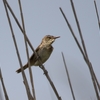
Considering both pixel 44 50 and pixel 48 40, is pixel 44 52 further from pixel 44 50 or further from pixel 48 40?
pixel 48 40

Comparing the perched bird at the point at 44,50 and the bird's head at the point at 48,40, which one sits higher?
the bird's head at the point at 48,40

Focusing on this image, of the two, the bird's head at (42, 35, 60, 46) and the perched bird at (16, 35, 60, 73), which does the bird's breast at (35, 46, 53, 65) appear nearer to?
the perched bird at (16, 35, 60, 73)

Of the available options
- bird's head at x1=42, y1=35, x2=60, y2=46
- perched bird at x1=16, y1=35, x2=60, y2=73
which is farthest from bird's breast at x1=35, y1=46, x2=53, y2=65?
bird's head at x1=42, y1=35, x2=60, y2=46

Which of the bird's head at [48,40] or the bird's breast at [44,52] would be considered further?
the bird's head at [48,40]

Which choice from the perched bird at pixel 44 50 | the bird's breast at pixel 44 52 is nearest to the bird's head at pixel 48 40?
the perched bird at pixel 44 50

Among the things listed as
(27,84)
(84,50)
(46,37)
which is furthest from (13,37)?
(46,37)

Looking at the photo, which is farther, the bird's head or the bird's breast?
the bird's head

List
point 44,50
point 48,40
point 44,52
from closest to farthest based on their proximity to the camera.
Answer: point 44,52, point 44,50, point 48,40

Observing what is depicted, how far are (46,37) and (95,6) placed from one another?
336 cm

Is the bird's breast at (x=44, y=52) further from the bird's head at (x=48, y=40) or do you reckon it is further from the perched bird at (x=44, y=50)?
the bird's head at (x=48, y=40)

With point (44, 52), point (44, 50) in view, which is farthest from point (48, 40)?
point (44, 52)

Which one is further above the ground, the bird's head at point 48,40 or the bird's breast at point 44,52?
the bird's head at point 48,40

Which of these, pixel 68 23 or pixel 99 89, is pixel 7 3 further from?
pixel 99 89

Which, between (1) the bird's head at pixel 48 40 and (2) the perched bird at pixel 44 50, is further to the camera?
(1) the bird's head at pixel 48 40
